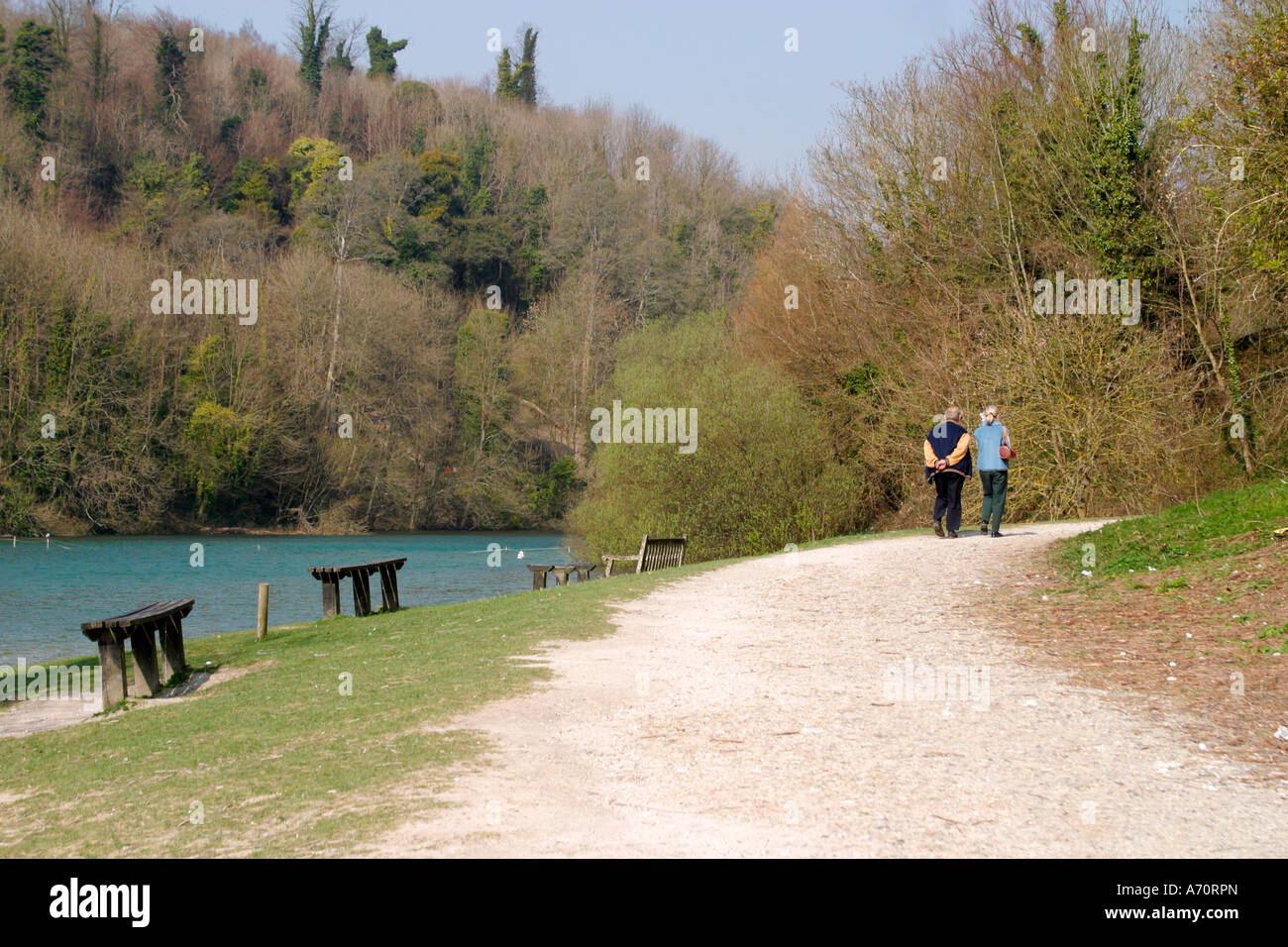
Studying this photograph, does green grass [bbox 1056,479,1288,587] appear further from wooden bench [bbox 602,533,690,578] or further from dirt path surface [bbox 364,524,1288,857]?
wooden bench [bbox 602,533,690,578]

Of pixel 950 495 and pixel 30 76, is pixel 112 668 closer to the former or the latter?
pixel 950 495

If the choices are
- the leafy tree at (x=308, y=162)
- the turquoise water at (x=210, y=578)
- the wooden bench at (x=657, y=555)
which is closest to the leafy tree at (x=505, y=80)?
the leafy tree at (x=308, y=162)

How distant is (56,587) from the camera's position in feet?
108

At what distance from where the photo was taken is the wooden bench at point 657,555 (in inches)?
876

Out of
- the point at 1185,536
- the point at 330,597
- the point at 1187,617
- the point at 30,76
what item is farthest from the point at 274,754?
the point at 30,76

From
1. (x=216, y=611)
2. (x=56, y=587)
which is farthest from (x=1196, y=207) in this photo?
(x=56, y=587)

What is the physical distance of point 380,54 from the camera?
415 feet

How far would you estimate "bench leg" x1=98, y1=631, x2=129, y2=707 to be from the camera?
1209 cm

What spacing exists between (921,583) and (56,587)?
88.5 ft

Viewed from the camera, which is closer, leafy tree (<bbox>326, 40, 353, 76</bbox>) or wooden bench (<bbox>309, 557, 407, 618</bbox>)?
wooden bench (<bbox>309, 557, 407, 618</bbox>)

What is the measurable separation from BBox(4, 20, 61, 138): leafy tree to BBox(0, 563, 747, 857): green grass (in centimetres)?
7929

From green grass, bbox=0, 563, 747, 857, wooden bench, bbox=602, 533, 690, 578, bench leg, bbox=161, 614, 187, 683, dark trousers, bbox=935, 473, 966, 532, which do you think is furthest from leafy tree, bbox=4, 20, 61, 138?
green grass, bbox=0, 563, 747, 857

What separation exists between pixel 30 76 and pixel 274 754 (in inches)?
3424

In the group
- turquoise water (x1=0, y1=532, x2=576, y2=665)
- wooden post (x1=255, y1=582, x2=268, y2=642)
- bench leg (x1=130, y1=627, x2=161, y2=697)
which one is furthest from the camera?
turquoise water (x1=0, y1=532, x2=576, y2=665)
